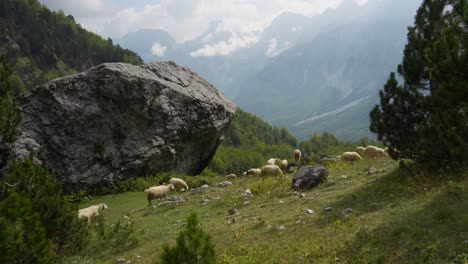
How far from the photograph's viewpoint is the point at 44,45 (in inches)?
5074

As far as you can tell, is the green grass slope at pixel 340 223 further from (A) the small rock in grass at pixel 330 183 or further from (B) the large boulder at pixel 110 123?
(B) the large boulder at pixel 110 123

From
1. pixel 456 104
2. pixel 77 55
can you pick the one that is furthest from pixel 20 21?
pixel 456 104

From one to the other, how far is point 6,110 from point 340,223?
1072 centimetres

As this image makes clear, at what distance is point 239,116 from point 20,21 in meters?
95.3

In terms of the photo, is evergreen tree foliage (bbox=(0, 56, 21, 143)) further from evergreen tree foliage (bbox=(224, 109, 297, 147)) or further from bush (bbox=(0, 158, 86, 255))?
evergreen tree foliage (bbox=(224, 109, 297, 147))

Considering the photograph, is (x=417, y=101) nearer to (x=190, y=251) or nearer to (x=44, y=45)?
(x=190, y=251)

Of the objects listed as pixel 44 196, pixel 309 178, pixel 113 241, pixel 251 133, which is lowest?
pixel 113 241

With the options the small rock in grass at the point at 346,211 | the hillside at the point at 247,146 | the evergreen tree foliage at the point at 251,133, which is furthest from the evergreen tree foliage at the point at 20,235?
the evergreen tree foliage at the point at 251,133

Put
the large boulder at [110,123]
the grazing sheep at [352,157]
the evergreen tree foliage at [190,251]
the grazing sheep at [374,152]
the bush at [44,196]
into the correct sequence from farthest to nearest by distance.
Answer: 1. the grazing sheep at [374,152]
2. the grazing sheep at [352,157]
3. the large boulder at [110,123]
4. the bush at [44,196]
5. the evergreen tree foliage at [190,251]

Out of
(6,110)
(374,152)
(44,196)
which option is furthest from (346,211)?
(374,152)

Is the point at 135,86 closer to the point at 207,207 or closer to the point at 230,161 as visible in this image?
the point at 207,207

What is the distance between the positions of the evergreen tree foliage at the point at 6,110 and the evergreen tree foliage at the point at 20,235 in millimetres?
5767

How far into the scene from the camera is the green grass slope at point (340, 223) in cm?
770

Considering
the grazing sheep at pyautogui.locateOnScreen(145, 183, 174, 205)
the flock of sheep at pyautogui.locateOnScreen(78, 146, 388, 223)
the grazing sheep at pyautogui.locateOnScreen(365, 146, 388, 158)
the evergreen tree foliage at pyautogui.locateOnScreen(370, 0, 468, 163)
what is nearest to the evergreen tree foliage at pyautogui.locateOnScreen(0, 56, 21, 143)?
the flock of sheep at pyautogui.locateOnScreen(78, 146, 388, 223)
